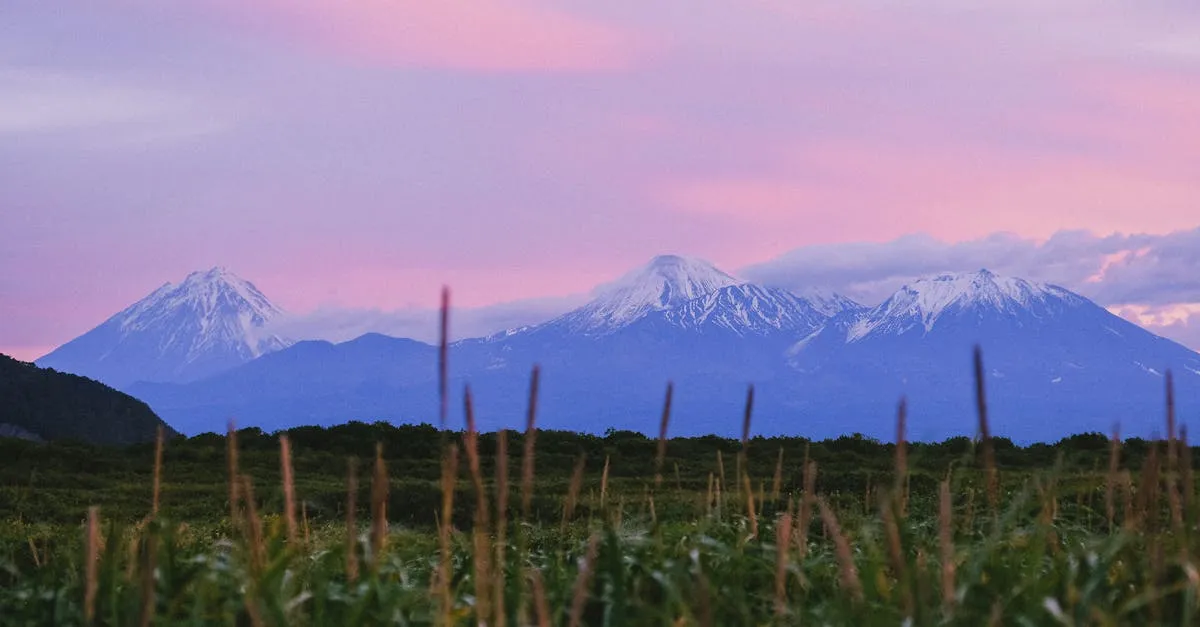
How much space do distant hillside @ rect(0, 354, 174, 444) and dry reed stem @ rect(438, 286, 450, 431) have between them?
3586 cm

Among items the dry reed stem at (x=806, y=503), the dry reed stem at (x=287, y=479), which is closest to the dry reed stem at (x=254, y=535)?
the dry reed stem at (x=287, y=479)

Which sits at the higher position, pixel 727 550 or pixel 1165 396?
pixel 1165 396

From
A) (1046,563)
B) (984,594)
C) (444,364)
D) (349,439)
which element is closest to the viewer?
(444,364)

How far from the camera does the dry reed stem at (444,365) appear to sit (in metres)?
4.93

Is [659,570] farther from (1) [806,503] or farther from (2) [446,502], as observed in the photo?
(2) [446,502]

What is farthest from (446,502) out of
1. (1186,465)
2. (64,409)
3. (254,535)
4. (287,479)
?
(64,409)

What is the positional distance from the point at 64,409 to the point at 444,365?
39247 mm

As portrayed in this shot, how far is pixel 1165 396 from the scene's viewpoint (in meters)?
6.29

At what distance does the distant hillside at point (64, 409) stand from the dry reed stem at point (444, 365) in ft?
118

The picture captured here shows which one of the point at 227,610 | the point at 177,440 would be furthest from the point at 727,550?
the point at 177,440

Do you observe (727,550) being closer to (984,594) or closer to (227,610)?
(984,594)

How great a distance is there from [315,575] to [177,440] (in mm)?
28396

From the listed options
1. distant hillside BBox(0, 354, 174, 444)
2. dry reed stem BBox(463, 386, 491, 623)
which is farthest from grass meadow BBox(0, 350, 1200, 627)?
distant hillside BBox(0, 354, 174, 444)

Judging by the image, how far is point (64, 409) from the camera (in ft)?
135
